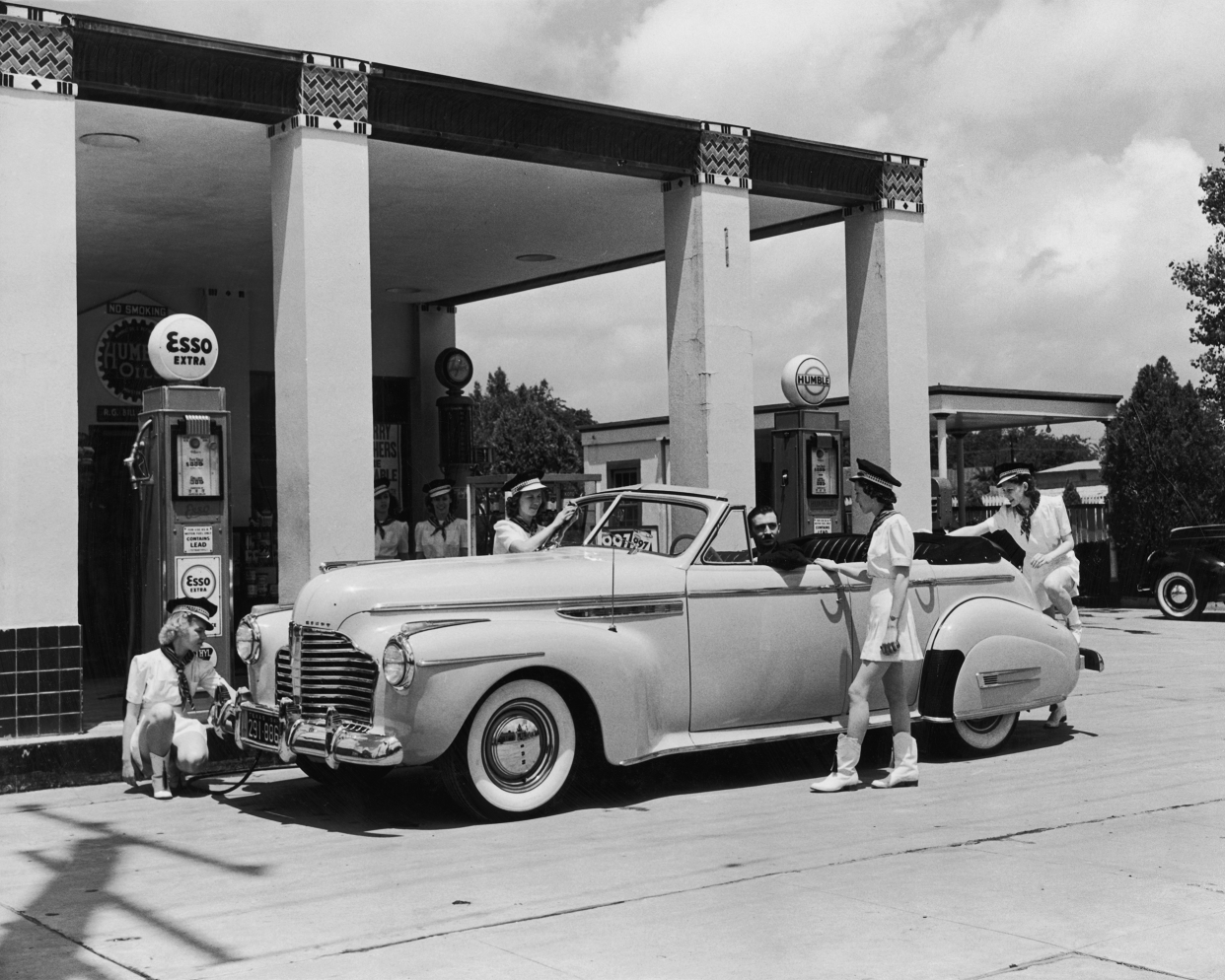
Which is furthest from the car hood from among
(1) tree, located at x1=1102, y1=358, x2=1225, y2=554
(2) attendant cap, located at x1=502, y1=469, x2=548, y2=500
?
(1) tree, located at x1=1102, y1=358, x2=1225, y2=554

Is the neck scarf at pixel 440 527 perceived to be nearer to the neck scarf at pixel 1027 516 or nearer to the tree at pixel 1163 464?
the neck scarf at pixel 1027 516

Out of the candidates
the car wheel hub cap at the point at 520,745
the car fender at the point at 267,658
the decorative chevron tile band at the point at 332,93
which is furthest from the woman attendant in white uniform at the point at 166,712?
the decorative chevron tile band at the point at 332,93

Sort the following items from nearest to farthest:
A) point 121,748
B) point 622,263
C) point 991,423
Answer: point 121,748
point 622,263
point 991,423

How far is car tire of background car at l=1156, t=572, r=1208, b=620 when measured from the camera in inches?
814

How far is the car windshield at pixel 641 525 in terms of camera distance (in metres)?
8.09

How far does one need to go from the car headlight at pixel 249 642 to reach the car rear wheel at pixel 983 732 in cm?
423

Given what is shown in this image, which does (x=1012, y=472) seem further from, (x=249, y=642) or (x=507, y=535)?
(x=249, y=642)

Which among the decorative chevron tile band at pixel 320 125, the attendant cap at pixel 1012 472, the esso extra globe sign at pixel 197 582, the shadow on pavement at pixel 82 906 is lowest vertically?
the shadow on pavement at pixel 82 906

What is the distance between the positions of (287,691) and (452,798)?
3.47 ft

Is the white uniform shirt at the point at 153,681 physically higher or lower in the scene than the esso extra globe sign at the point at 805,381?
lower

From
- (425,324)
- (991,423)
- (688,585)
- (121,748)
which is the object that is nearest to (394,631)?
(688,585)

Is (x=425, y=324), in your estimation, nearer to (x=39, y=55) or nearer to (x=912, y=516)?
(x=912, y=516)

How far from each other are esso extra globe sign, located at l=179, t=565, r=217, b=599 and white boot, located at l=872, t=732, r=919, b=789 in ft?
14.7

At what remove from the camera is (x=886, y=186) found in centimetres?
1396
